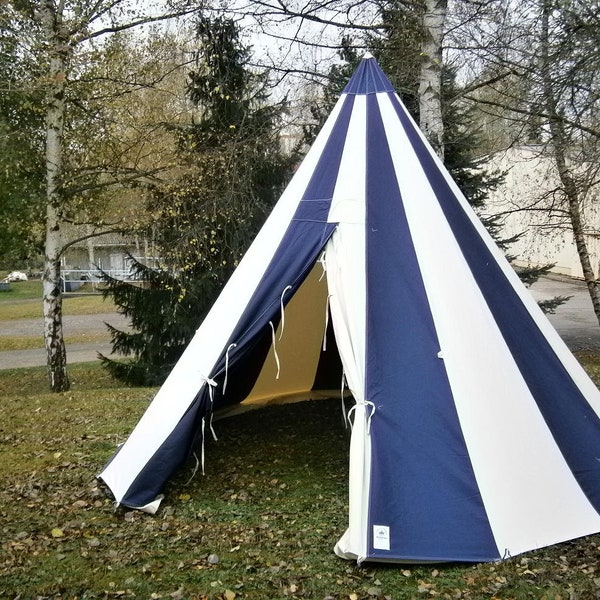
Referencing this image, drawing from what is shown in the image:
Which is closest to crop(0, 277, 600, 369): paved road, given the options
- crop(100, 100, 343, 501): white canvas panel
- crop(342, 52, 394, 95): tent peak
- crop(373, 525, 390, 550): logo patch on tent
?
crop(100, 100, 343, 501): white canvas panel

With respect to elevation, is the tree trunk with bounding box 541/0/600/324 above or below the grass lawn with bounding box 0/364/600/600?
above

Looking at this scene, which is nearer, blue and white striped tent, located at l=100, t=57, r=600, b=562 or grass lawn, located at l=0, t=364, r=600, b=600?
grass lawn, located at l=0, t=364, r=600, b=600

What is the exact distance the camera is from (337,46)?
28.0 feet

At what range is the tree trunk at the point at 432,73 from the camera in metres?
7.59

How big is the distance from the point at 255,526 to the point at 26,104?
7.63 meters

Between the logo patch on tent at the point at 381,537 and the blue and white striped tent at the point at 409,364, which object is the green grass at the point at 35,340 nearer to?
the blue and white striped tent at the point at 409,364

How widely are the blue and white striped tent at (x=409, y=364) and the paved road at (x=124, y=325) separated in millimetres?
9097

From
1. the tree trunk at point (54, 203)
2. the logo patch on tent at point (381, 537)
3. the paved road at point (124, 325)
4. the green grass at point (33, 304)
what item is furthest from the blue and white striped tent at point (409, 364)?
the green grass at point (33, 304)

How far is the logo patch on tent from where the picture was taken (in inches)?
145

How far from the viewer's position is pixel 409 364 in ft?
13.3

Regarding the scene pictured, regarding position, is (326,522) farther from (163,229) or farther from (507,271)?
(163,229)

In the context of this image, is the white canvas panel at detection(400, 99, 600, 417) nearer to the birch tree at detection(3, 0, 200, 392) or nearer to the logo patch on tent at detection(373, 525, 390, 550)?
the logo patch on tent at detection(373, 525, 390, 550)

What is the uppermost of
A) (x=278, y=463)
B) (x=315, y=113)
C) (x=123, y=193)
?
(x=315, y=113)

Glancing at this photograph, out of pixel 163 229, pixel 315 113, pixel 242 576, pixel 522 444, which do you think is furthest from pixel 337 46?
pixel 242 576
